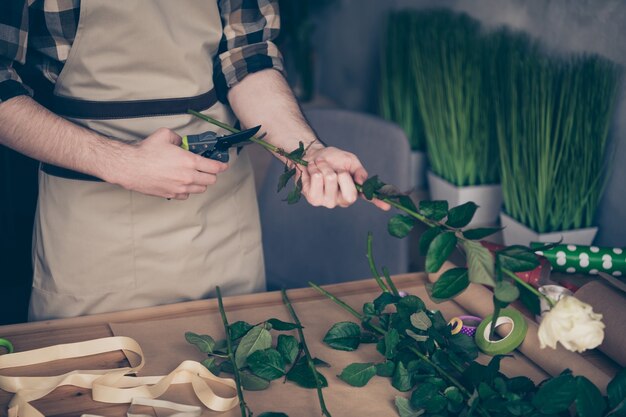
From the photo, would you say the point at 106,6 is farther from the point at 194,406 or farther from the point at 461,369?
the point at 461,369

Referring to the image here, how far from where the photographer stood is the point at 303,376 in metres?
1.00

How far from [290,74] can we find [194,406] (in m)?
3.32

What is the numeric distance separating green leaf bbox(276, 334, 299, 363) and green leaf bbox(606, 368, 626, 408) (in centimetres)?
42

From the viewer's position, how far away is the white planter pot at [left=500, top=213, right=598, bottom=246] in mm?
1780

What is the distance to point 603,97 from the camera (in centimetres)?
168

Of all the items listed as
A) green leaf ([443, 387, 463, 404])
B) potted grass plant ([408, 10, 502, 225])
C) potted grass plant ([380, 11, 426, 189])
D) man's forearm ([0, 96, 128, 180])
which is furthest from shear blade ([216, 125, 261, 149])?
potted grass plant ([380, 11, 426, 189])

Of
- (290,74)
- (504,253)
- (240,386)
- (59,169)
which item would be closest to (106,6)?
(59,169)

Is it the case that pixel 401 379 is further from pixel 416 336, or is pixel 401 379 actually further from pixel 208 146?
pixel 208 146

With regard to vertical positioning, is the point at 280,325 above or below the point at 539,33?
below

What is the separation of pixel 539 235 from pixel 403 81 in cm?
110

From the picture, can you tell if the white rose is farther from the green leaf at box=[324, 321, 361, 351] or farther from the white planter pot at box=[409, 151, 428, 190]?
the white planter pot at box=[409, 151, 428, 190]

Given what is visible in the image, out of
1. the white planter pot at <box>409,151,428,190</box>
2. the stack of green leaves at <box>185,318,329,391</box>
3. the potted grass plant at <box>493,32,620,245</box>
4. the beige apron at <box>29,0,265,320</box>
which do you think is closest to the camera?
the stack of green leaves at <box>185,318,329,391</box>

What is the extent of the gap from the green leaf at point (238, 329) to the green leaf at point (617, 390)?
19.9 inches

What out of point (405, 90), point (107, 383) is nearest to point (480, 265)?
point (107, 383)
